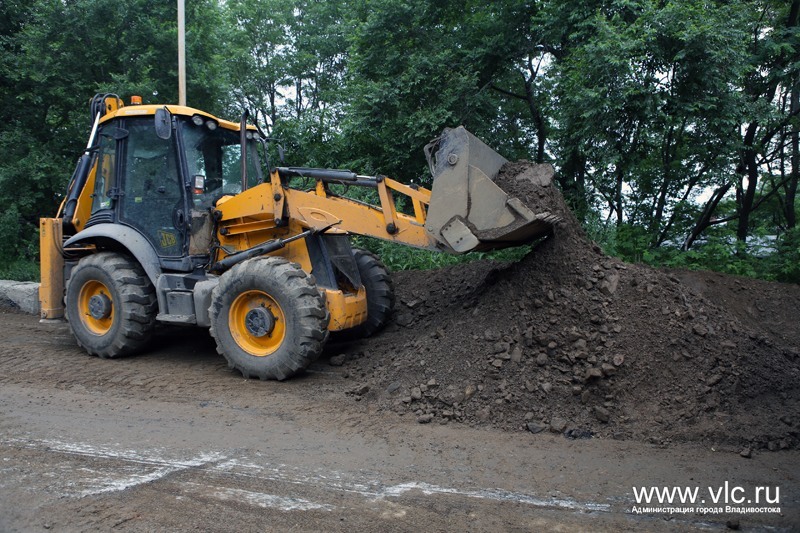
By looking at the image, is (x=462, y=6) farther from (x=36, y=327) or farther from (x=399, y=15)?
(x=36, y=327)

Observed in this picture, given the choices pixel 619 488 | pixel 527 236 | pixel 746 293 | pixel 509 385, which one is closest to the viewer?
pixel 619 488

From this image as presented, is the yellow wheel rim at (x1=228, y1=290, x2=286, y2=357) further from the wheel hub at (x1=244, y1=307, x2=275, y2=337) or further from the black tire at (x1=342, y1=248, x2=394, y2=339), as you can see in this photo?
the black tire at (x1=342, y1=248, x2=394, y2=339)

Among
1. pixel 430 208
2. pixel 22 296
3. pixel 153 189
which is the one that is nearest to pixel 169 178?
pixel 153 189

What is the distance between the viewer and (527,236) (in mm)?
6230

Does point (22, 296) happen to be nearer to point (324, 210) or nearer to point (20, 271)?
point (20, 271)

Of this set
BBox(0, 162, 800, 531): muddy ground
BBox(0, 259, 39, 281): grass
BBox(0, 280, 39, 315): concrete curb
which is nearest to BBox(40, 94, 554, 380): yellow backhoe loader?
BBox(0, 162, 800, 531): muddy ground

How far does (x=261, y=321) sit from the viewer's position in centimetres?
658

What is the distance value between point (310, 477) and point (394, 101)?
880cm

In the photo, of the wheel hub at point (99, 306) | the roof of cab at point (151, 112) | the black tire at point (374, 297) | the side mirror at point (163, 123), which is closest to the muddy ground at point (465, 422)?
the black tire at point (374, 297)

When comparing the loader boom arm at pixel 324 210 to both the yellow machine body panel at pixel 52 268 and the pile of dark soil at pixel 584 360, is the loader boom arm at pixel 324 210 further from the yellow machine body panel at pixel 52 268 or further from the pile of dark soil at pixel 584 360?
the yellow machine body panel at pixel 52 268

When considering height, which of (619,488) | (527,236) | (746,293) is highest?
(527,236)

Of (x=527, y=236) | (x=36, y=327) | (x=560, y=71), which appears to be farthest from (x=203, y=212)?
(x=560, y=71)

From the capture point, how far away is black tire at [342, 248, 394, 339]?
7.68 m

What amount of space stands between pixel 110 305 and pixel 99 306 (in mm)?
117
